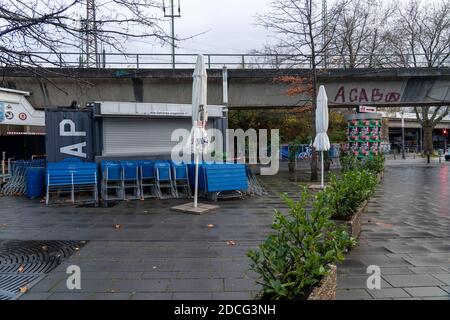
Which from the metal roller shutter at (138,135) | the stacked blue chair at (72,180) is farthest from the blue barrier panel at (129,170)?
the metal roller shutter at (138,135)

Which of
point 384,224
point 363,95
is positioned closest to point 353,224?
point 384,224

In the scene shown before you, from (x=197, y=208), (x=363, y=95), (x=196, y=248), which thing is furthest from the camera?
(x=363, y=95)

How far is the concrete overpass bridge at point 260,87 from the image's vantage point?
60.1 ft

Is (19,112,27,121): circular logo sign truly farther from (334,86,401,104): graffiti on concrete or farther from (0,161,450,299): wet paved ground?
(334,86,401,104): graffiti on concrete

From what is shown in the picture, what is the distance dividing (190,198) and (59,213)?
3.48 meters

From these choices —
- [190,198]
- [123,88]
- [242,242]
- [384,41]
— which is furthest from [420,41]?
[242,242]

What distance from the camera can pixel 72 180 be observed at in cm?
1002

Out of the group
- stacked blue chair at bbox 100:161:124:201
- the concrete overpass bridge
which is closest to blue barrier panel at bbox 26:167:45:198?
stacked blue chair at bbox 100:161:124:201

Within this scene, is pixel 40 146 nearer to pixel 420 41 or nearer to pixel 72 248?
pixel 72 248

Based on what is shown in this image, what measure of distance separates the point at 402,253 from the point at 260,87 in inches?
605

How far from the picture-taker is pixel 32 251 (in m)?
5.72

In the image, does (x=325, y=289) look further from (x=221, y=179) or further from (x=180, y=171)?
(x=180, y=171)

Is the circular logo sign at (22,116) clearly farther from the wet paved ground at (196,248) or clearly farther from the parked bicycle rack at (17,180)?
the wet paved ground at (196,248)

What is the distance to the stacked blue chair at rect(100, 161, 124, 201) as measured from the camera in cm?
1034
